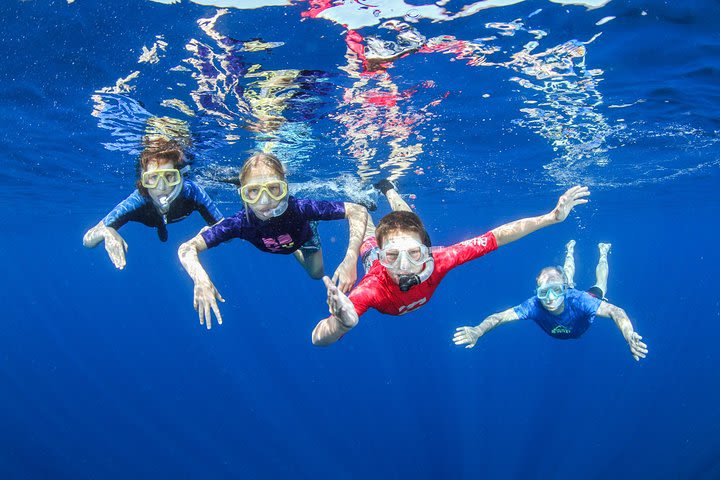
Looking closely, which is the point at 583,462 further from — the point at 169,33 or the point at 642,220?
the point at 642,220

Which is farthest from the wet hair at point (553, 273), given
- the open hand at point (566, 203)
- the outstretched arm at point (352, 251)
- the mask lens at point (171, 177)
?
the mask lens at point (171, 177)

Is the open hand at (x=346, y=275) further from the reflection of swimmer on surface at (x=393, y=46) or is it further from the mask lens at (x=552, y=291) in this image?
the mask lens at (x=552, y=291)

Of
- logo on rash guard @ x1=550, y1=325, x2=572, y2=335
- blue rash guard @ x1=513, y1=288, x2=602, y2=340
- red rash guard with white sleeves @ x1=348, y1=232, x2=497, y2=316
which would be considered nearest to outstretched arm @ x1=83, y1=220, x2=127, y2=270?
red rash guard with white sleeves @ x1=348, y1=232, x2=497, y2=316

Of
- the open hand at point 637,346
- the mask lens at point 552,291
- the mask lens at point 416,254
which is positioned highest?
the mask lens at point 416,254

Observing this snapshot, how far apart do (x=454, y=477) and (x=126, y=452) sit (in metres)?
20.5

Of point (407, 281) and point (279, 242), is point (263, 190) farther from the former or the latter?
point (407, 281)

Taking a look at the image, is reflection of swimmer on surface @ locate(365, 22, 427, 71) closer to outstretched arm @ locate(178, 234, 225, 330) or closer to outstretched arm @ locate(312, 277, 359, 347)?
outstretched arm @ locate(178, 234, 225, 330)

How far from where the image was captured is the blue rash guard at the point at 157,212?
6.80 m

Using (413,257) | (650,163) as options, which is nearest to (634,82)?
(413,257)

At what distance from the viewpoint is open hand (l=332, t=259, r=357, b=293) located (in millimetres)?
4723

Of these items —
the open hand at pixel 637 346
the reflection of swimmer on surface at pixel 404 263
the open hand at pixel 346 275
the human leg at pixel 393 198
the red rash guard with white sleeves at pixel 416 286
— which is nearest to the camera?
the reflection of swimmer on surface at pixel 404 263

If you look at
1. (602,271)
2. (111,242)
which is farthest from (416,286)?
(602,271)

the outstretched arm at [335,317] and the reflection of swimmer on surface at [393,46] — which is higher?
the reflection of swimmer on surface at [393,46]

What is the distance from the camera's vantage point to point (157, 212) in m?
7.22
